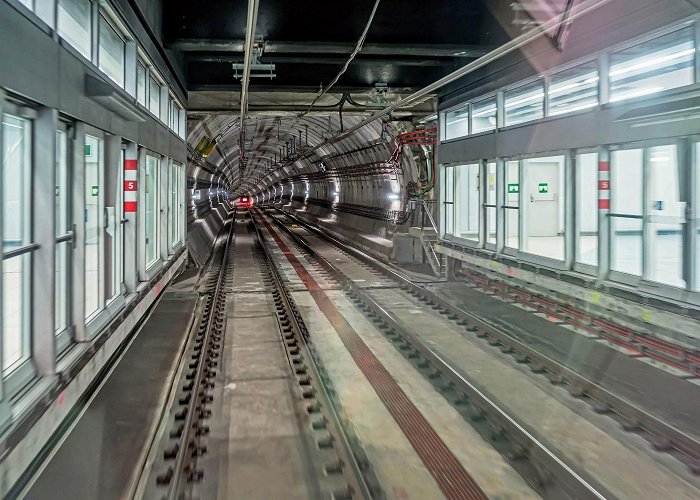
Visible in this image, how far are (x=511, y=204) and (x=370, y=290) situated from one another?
3.03 meters

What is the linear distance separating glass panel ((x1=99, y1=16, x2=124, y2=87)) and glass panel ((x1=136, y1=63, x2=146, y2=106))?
56cm

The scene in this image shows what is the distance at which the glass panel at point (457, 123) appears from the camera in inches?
453

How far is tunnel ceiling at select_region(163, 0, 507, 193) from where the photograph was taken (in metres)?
8.59

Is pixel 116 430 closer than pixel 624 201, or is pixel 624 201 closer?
pixel 116 430

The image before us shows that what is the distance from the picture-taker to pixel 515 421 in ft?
15.4

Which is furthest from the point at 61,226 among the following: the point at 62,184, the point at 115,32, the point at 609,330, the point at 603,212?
the point at 609,330

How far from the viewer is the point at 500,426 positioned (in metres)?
4.79

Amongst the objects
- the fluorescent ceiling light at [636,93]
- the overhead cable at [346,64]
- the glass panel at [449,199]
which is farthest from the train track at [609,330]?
the overhead cable at [346,64]

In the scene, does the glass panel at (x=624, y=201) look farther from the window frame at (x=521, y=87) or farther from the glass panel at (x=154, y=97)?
the glass panel at (x=154, y=97)

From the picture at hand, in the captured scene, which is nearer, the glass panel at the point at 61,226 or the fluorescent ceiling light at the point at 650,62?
the glass panel at the point at 61,226

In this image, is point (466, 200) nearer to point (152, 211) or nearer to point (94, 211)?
point (152, 211)

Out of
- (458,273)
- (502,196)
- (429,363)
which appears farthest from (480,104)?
(429,363)

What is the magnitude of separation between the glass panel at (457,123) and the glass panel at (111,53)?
258 inches

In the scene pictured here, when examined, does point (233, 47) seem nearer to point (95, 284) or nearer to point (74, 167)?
point (95, 284)
